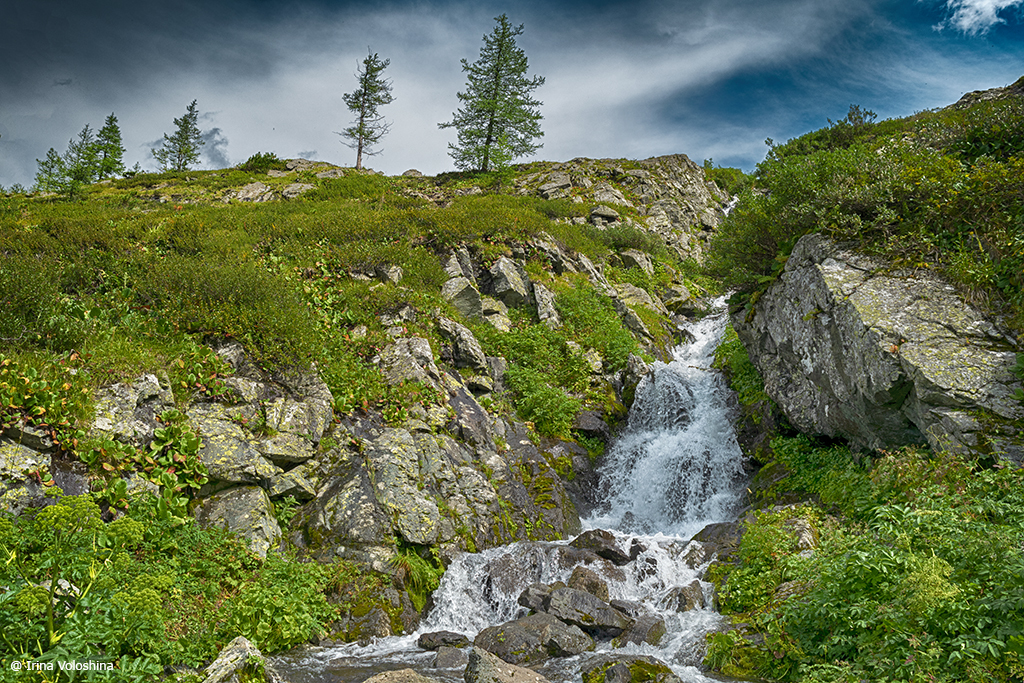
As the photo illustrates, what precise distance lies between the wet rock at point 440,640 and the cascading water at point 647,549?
16cm

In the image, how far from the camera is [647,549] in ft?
37.2

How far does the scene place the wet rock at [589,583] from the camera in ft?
32.6

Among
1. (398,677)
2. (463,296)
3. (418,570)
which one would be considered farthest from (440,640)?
(463,296)

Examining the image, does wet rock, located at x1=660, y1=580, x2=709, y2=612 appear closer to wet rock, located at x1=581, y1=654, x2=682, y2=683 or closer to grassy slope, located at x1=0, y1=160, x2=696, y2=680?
wet rock, located at x1=581, y1=654, x2=682, y2=683

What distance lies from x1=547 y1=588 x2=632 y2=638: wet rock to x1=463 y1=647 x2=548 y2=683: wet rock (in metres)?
2.30

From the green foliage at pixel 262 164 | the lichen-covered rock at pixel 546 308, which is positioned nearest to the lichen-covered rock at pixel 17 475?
the lichen-covered rock at pixel 546 308

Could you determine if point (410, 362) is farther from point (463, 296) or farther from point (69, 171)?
point (69, 171)

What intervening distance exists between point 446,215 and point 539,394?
1004cm

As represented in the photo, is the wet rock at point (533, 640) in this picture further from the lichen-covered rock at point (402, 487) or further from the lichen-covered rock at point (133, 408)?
the lichen-covered rock at point (133, 408)

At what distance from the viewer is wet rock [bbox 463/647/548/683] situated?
6.30 meters

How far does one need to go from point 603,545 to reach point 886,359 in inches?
277

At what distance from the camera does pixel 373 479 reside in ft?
34.9

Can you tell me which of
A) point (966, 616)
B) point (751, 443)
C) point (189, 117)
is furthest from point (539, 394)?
point (189, 117)

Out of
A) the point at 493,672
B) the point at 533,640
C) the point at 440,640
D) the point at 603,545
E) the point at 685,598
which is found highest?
the point at 493,672
